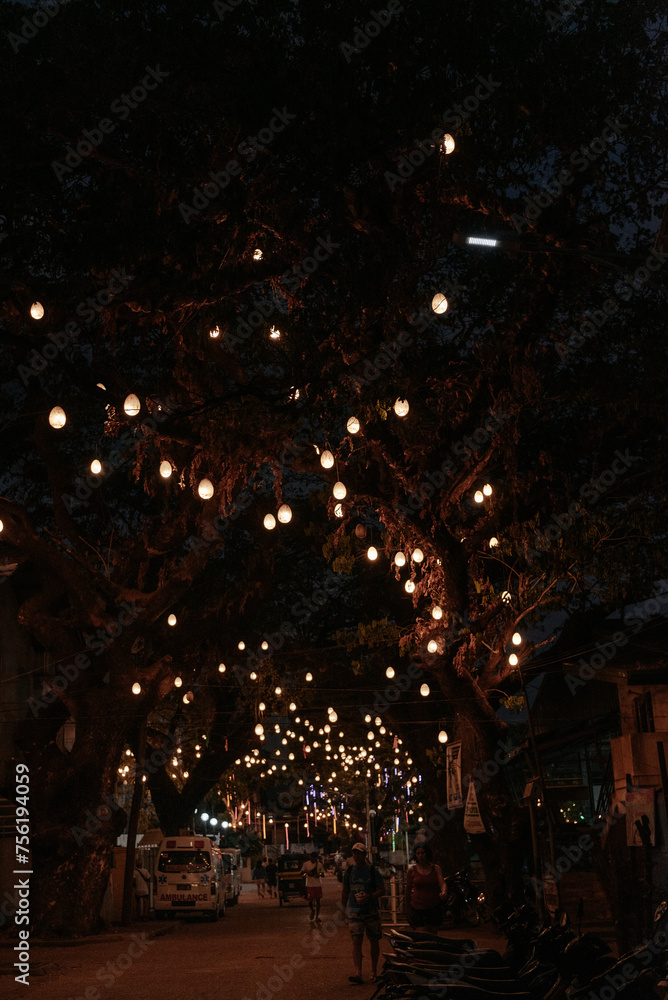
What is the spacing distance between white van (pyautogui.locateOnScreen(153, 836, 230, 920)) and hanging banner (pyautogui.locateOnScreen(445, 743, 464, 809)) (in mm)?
16014

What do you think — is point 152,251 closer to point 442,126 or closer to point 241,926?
point 442,126

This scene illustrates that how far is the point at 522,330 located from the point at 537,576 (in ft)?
13.8

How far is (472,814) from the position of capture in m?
18.2

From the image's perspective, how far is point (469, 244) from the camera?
944 centimetres

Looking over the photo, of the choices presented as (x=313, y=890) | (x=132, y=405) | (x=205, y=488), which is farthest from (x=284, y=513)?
(x=313, y=890)

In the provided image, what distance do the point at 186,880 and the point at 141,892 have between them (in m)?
1.47

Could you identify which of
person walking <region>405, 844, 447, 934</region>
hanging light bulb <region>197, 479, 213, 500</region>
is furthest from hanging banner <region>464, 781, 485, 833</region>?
hanging light bulb <region>197, 479, 213, 500</region>

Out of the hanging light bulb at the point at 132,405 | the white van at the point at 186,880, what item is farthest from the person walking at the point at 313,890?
the hanging light bulb at the point at 132,405

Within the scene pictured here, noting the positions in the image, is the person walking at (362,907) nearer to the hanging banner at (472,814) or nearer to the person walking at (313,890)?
the hanging banner at (472,814)

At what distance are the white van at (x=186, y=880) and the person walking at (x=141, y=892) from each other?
0.35m

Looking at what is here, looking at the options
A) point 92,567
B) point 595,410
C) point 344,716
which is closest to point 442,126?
point 595,410

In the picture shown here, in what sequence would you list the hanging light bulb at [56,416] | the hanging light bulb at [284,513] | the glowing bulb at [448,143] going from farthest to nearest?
the hanging light bulb at [284,513] → the hanging light bulb at [56,416] → the glowing bulb at [448,143]

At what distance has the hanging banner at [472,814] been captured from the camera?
1800cm

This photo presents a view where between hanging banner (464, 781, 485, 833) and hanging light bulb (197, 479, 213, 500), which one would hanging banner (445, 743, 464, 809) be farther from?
hanging light bulb (197, 479, 213, 500)
